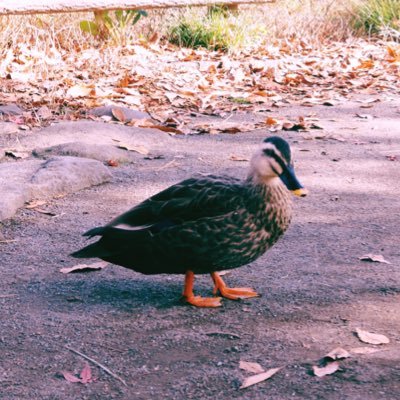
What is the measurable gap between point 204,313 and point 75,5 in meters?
6.51

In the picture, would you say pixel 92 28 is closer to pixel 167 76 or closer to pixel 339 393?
pixel 167 76

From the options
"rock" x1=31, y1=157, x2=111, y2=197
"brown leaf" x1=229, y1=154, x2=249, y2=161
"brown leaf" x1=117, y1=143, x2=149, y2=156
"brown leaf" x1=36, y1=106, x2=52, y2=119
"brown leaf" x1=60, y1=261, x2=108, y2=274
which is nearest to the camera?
"brown leaf" x1=60, y1=261, x2=108, y2=274

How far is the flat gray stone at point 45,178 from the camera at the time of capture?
4.24 m

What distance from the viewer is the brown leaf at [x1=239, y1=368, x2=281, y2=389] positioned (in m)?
2.43

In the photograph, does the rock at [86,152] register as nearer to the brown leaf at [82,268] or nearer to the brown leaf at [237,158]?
the brown leaf at [237,158]

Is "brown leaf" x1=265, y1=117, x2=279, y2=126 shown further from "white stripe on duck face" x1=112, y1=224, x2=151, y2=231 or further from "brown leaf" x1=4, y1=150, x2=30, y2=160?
"white stripe on duck face" x1=112, y1=224, x2=151, y2=231

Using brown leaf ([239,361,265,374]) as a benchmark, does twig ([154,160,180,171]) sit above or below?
below

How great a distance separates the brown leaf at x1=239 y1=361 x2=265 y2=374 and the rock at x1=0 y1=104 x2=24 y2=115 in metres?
4.34

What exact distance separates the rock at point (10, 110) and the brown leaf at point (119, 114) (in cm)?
81

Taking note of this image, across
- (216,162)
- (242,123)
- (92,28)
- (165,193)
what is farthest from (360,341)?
(92,28)

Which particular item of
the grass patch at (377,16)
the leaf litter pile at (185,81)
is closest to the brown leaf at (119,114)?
the leaf litter pile at (185,81)

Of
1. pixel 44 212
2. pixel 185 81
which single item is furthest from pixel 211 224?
pixel 185 81

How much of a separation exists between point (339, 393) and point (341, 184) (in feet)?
8.48

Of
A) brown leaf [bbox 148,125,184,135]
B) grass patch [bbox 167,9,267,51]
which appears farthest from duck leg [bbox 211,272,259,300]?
grass patch [bbox 167,9,267,51]
